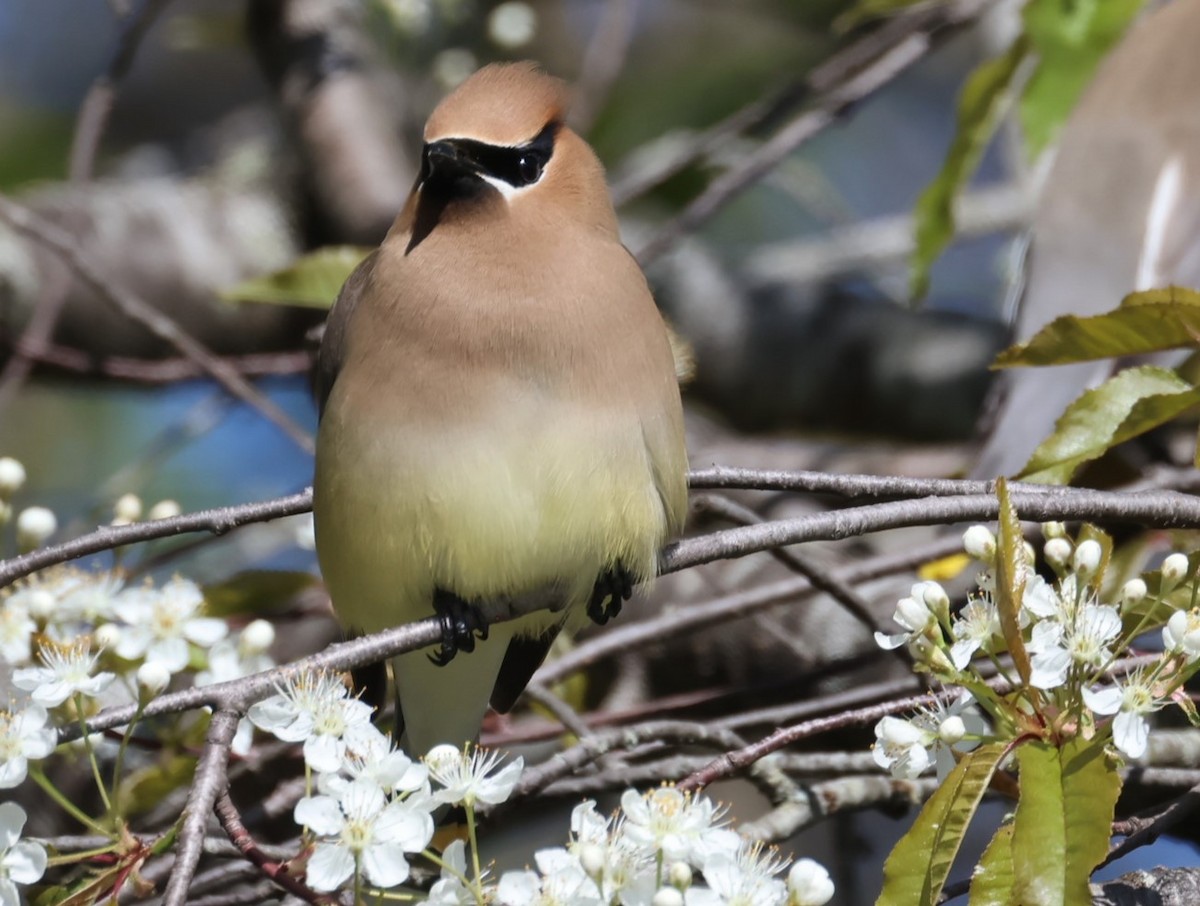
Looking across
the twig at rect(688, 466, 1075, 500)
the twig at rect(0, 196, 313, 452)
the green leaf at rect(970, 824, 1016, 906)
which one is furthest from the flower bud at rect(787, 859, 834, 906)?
the twig at rect(0, 196, 313, 452)

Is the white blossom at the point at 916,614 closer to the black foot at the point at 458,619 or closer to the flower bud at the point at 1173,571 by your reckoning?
the flower bud at the point at 1173,571

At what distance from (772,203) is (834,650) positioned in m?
4.32

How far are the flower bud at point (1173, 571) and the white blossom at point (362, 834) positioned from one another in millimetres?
966

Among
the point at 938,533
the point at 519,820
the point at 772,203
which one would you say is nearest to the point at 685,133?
the point at 772,203

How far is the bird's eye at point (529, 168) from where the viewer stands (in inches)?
119

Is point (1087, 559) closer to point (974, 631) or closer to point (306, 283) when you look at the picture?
point (974, 631)

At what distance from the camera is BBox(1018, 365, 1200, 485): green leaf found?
8.34 feet

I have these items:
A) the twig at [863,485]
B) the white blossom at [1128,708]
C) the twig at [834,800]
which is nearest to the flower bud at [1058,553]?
the twig at [863,485]

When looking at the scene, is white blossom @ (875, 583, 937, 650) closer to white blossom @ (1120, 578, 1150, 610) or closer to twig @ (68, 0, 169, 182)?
A: white blossom @ (1120, 578, 1150, 610)

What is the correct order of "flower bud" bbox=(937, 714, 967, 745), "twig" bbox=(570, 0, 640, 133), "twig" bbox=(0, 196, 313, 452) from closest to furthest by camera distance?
"flower bud" bbox=(937, 714, 967, 745)
"twig" bbox=(0, 196, 313, 452)
"twig" bbox=(570, 0, 640, 133)

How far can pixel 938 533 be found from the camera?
156 inches

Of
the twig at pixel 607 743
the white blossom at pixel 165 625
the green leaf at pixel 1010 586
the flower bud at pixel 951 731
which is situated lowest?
the twig at pixel 607 743

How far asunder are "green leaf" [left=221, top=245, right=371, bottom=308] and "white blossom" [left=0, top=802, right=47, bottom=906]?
69.9 inches

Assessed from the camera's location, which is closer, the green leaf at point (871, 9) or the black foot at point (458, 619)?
the black foot at point (458, 619)
